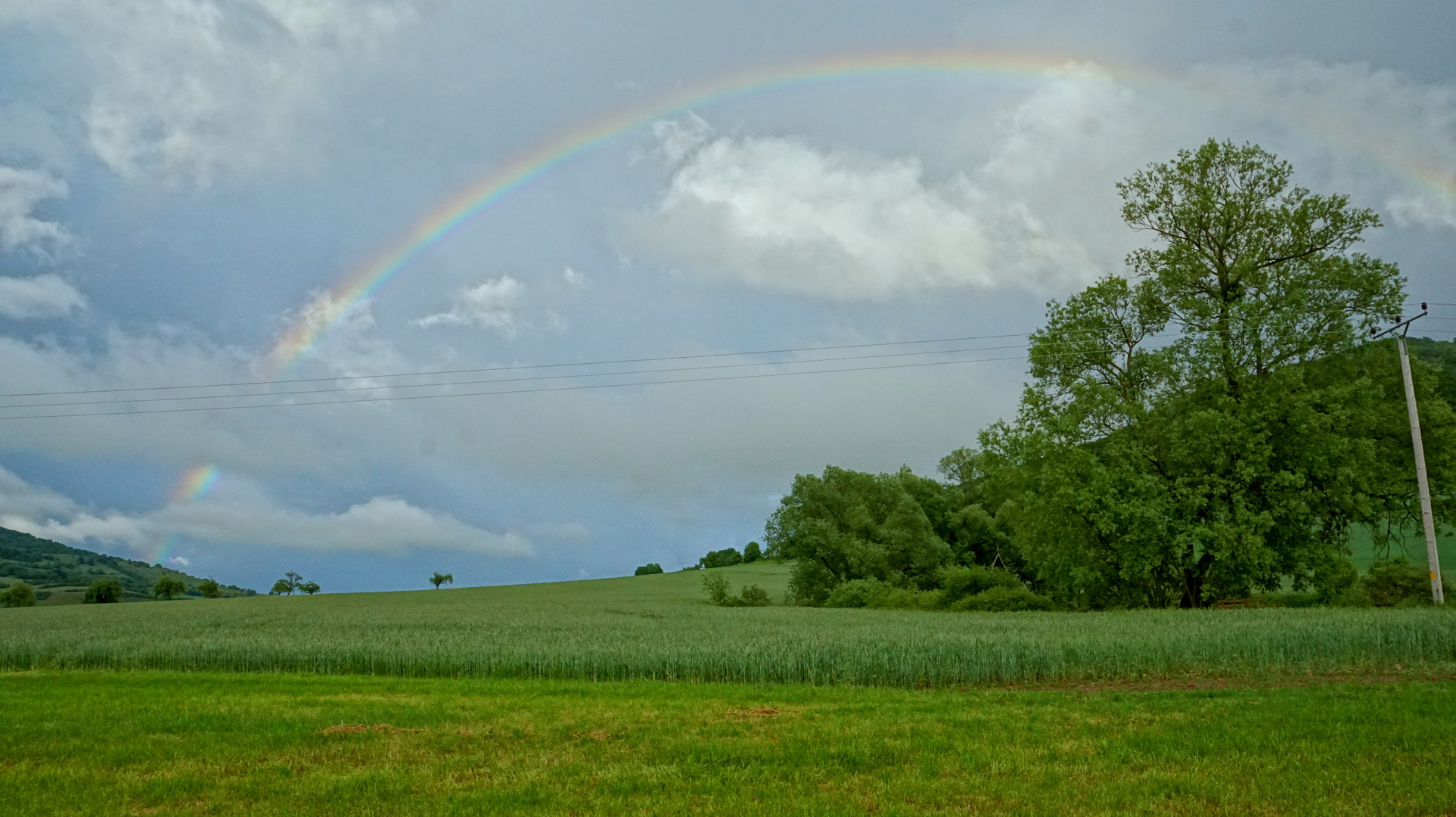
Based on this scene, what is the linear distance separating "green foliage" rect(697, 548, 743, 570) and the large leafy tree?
83110 mm

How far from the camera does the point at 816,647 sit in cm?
1903

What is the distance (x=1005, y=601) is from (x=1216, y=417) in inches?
516

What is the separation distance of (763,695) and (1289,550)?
2960 centimetres

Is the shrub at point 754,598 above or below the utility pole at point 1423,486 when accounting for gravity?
below

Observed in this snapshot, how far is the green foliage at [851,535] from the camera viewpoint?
5991cm

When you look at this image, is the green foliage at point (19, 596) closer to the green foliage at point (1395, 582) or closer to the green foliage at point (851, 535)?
the green foliage at point (851, 535)

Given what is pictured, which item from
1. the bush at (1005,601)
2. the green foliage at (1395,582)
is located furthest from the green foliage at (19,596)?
the green foliage at (1395,582)

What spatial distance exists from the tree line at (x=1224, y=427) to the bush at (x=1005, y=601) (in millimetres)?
186

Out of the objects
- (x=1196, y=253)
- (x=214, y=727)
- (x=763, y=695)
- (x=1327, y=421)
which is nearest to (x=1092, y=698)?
(x=763, y=695)

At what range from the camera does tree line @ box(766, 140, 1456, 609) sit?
112 ft

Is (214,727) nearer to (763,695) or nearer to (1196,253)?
(763,695)

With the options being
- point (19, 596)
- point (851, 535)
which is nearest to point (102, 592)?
point (19, 596)

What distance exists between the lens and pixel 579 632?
2722 cm

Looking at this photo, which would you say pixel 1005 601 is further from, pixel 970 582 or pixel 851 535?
pixel 851 535
